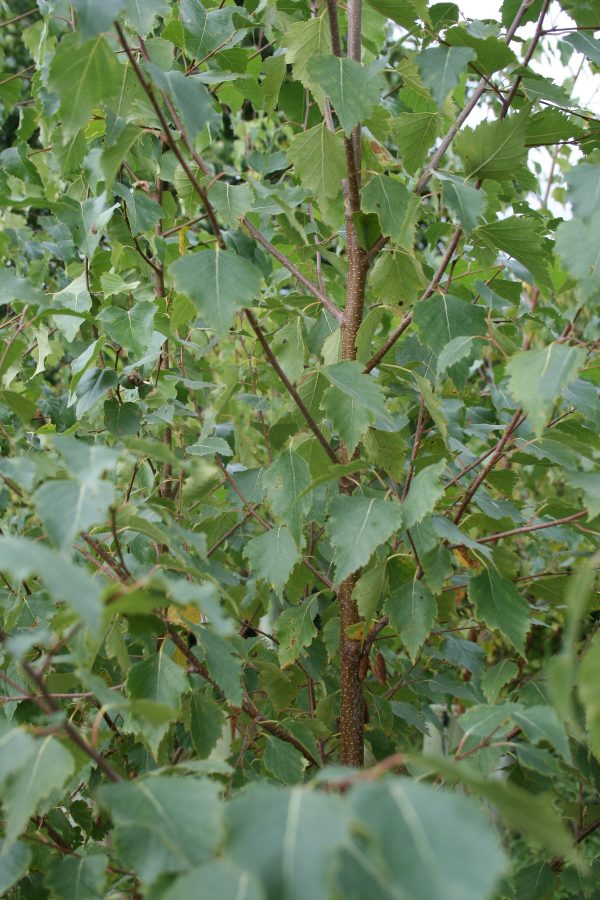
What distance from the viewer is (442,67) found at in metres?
0.85

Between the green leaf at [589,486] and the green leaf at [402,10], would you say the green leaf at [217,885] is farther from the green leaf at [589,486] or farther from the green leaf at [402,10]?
the green leaf at [402,10]

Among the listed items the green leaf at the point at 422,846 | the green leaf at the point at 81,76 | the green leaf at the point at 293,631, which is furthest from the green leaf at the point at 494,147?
the green leaf at the point at 422,846

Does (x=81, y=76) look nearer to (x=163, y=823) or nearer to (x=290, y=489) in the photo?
(x=290, y=489)

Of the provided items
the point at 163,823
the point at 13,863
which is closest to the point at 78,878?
the point at 13,863

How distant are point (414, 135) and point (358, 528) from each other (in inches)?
18.9

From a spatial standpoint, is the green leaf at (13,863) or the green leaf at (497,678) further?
the green leaf at (497,678)

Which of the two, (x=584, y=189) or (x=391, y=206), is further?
(x=391, y=206)

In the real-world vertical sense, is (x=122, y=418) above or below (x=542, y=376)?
below

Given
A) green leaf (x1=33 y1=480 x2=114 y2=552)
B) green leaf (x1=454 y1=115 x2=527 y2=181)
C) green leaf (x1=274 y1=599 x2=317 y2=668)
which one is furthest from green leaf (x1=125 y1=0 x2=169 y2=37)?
green leaf (x1=274 y1=599 x2=317 y2=668)

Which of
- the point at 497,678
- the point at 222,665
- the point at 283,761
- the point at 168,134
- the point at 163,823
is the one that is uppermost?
the point at 168,134

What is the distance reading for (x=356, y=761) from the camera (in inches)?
40.8

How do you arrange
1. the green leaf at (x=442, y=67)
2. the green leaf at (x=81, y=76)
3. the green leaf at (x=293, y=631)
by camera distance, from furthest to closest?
the green leaf at (x=293, y=631)
the green leaf at (x=442, y=67)
the green leaf at (x=81, y=76)

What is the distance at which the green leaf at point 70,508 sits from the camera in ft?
1.82

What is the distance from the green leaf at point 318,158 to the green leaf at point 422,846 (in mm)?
726
